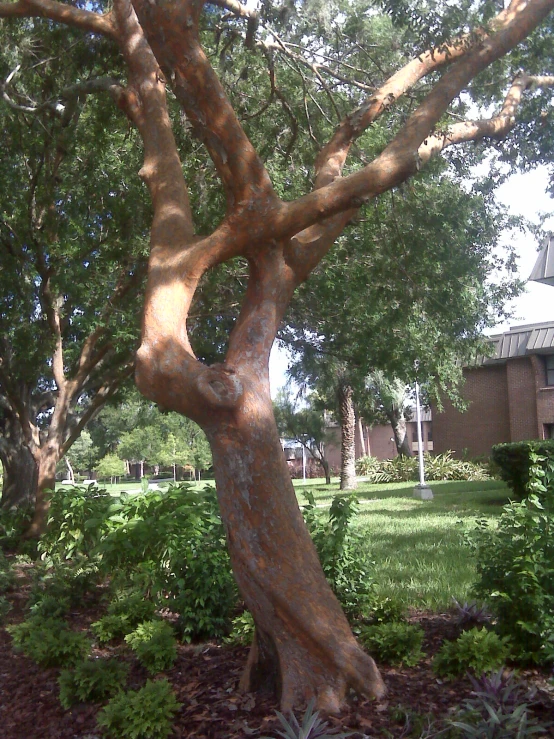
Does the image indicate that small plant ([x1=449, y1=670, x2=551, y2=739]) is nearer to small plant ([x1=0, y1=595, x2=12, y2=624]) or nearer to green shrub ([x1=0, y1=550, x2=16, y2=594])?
small plant ([x1=0, y1=595, x2=12, y2=624])

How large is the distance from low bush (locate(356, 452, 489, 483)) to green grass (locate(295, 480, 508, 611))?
9.66 meters

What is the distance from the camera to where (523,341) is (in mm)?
29422

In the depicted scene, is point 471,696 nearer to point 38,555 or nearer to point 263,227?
point 263,227

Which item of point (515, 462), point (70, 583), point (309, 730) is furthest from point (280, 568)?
point (515, 462)

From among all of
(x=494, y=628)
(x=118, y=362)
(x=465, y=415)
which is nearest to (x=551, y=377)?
(x=465, y=415)

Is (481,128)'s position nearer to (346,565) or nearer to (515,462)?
(346,565)

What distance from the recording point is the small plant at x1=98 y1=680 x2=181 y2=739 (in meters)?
3.87

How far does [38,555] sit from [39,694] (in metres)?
6.15

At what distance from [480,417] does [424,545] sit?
23.0 meters

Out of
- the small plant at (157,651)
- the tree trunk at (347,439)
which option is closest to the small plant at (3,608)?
the small plant at (157,651)

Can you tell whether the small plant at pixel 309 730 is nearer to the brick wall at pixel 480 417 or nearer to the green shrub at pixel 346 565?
the green shrub at pixel 346 565

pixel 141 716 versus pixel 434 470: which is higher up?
pixel 434 470

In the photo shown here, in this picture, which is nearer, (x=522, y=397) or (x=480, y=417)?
(x=522, y=397)

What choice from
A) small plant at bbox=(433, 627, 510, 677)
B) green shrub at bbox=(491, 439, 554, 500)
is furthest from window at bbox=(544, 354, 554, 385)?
small plant at bbox=(433, 627, 510, 677)
